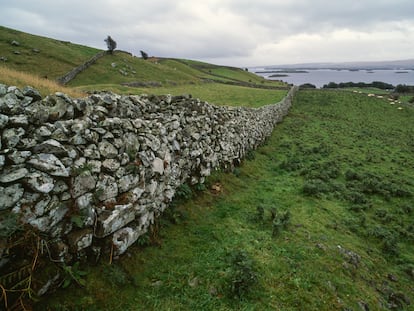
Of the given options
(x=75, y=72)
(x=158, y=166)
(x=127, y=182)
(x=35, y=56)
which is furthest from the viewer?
(x=35, y=56)

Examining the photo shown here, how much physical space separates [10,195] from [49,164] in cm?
76

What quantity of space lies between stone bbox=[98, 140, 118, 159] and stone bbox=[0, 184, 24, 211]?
1.84m

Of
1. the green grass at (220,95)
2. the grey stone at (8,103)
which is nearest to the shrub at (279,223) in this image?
the grey stone at (8,103)

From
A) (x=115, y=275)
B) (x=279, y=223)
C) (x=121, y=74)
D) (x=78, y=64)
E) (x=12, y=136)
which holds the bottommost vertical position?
(x=279, y=223)

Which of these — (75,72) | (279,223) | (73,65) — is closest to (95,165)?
(279,223)

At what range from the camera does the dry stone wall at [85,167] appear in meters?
4.20

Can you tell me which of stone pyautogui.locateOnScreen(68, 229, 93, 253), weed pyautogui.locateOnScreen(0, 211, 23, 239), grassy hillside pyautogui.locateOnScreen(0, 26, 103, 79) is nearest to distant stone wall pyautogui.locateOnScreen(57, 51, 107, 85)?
grassy hillside pyautogui.locateOnScreen(0, 26, 103, 79)

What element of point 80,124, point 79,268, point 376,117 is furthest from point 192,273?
point 376,117

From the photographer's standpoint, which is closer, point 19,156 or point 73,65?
point 19,156

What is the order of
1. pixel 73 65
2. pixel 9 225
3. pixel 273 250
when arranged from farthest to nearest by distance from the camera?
pixel 73 65 < pixel 273 250 < pixel 9 225

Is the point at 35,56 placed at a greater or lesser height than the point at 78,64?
greater

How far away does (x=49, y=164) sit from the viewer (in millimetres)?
4453

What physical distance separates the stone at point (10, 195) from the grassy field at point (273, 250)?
1.70 meters

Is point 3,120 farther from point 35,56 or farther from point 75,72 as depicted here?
point 35,56
